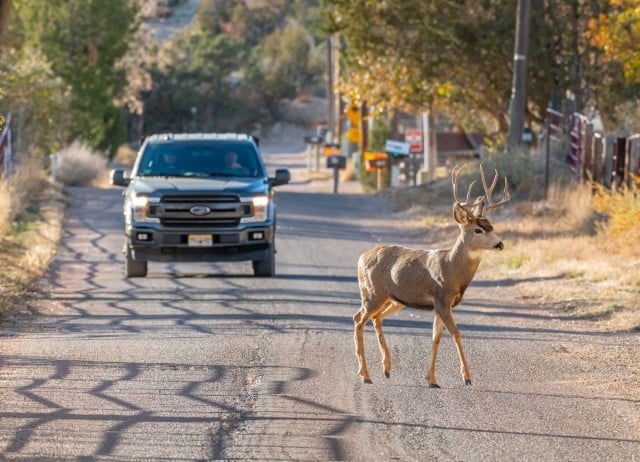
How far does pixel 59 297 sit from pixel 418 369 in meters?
6.31

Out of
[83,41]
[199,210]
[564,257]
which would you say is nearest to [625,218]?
[564,257]

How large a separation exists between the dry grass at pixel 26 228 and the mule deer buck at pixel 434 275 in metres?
5.80

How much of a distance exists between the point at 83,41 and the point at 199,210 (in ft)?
122

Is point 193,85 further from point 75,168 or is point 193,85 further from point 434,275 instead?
point 434,275

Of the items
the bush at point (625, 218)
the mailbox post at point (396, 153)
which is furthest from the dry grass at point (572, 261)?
the mailbox post at point (396, 153)

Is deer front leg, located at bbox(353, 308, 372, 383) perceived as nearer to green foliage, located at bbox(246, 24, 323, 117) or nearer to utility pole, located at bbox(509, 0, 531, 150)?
utility pole, located at bbox(509, 0, 531, 150)

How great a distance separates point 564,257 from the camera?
19.5 meters

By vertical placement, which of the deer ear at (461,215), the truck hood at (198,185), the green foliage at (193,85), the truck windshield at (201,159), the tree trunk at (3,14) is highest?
the tree trunk at (3,14)

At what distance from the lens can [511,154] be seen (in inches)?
1100

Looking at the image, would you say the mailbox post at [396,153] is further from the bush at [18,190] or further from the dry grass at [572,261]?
the dry grass at [572,261]

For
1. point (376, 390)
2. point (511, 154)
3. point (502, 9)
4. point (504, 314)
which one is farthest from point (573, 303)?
point (502, 9)

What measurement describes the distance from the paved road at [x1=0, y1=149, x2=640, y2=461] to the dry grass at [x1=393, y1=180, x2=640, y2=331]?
0.54 metres

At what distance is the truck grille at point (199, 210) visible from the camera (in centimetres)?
1744

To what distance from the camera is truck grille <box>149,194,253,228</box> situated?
1744cm
